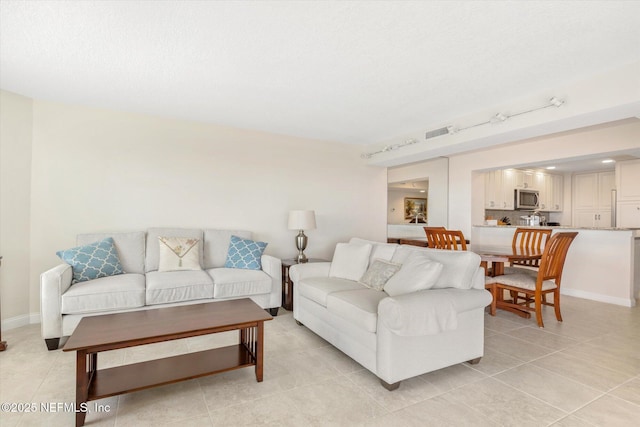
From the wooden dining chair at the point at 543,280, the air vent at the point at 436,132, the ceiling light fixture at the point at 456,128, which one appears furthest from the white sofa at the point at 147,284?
the wooden dining chair at the point at 543,280

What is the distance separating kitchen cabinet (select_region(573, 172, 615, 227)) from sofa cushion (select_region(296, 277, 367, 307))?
24.0 feet

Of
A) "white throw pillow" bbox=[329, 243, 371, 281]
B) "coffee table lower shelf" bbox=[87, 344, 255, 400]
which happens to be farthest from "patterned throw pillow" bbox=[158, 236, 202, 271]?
"white throw pillow" bbox=[329, 243, 371, 281]

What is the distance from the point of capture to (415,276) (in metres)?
2.51

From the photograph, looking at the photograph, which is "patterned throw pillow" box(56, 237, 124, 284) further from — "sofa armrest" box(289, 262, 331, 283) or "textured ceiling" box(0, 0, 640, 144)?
"sofa armrest" box(289, 262, 331, 283)

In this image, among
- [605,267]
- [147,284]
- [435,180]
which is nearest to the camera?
[147,284]

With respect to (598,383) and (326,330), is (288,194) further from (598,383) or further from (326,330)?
(598,383)

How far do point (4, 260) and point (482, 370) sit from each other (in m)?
4.62

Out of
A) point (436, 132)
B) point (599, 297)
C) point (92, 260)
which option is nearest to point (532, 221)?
point (599, 297)

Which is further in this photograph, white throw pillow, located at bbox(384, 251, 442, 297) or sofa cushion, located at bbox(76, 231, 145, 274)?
sofa cushion, located at bbox(76, 231, 145, 274)

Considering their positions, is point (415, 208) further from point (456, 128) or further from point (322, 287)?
point (322, 287)

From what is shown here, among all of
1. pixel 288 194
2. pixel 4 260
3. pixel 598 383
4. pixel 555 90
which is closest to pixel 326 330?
pixel 598 383

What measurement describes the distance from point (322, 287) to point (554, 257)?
8.79 ft

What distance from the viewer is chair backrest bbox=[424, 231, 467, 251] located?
4180mm

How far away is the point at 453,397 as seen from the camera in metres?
2.11
